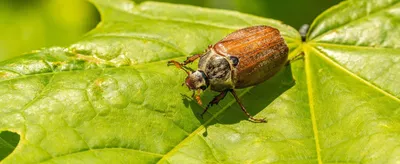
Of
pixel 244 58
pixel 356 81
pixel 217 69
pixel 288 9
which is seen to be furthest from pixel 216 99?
pixel 288 9

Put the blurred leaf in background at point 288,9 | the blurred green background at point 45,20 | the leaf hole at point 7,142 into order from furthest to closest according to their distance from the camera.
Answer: the blurred green background at point 45,20 < the blurred leaf in background at point 288,9 < the leaf hole at point 7,142

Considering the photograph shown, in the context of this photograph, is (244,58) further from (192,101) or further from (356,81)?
(356,81)

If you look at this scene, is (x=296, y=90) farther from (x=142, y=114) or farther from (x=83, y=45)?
(x=83, y=45)

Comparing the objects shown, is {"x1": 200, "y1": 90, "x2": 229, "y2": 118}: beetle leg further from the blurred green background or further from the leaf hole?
the blurred green background

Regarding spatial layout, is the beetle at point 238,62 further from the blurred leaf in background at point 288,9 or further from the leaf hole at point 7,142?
the blurred leaf in background at point 288,9

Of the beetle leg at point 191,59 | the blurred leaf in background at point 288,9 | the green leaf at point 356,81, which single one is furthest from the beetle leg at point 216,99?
the blurred leaf in background at point 288,9

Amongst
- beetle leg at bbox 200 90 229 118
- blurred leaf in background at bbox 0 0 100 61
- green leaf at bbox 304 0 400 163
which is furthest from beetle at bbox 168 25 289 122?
blurred leaf in background at bbox 0 0 100 61
